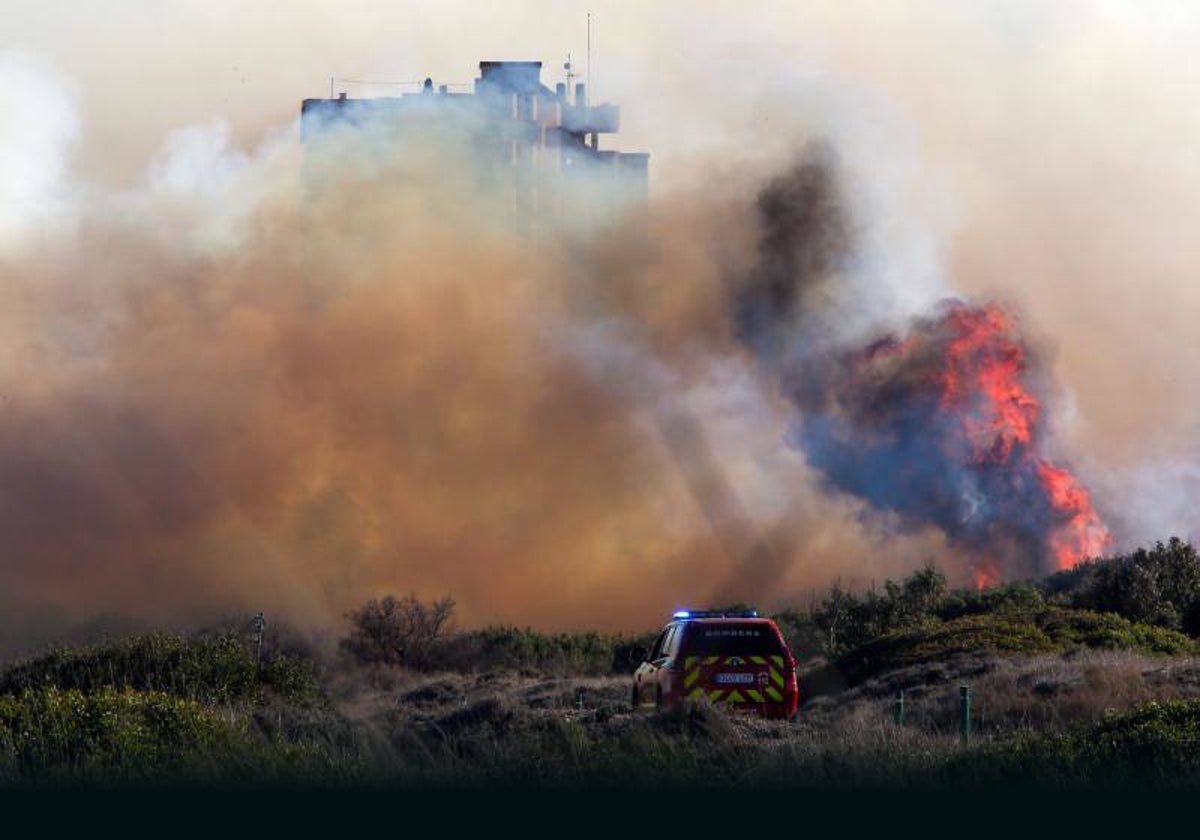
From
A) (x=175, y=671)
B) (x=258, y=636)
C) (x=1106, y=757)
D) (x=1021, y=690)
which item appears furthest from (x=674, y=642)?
(x=258, y=636)

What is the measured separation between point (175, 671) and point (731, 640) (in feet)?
37.8

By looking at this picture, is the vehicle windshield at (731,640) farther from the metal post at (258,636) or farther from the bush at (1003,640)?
the bush at (1003,640)

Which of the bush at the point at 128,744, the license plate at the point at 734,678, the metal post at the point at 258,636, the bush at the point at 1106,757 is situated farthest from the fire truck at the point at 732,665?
the metal post at the point at 258,636

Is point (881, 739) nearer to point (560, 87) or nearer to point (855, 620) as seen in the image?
point (855, 620)

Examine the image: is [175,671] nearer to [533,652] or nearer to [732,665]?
[732,665]

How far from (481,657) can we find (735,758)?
158ft

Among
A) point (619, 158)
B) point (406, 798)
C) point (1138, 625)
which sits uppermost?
point (619, 158)

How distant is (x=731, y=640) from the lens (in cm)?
2939

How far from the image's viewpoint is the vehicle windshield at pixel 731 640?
29.2 metres

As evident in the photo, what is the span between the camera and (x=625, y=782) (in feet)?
53.2

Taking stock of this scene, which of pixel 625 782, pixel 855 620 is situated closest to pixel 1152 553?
pixel 855 620

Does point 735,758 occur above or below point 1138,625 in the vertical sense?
below

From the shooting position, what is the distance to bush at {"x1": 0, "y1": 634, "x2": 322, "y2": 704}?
33.2m

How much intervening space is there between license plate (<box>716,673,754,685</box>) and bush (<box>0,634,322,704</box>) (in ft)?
26.0
